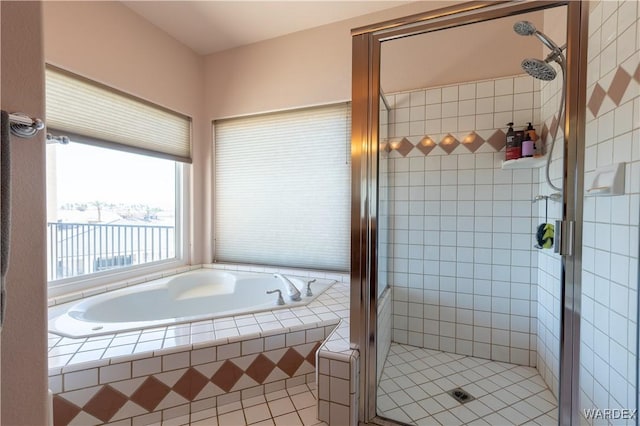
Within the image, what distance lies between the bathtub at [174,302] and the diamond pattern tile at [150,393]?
0.33 meters

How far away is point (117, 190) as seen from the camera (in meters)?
2.27

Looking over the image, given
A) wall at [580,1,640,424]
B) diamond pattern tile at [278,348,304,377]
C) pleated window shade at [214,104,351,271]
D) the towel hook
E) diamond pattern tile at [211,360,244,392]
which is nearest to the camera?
the towel hook

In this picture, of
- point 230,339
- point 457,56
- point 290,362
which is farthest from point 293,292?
point 457,56

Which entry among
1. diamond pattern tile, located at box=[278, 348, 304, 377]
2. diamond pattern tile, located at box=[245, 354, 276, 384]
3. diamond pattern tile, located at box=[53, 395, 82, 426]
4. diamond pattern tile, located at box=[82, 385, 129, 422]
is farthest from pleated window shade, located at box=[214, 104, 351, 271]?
diamond pattern tile, located at box=[53, 395, 82, 426]

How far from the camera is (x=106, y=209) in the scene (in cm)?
220

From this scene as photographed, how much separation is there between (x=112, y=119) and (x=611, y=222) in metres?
2.99

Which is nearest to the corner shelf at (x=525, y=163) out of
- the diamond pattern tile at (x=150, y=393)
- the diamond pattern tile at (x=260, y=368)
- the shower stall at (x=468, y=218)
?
the shower stall at (x=468, y=218)

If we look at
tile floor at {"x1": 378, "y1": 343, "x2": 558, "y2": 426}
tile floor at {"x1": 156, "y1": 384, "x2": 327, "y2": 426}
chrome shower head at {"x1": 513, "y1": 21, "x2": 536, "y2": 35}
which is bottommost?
tile floor at {"x1": 378, "y1": 343, "x2": 558, "y2": 426}

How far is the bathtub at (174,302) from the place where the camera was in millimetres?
1567

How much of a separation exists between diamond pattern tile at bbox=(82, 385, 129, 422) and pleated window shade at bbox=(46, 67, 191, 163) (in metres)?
1.60

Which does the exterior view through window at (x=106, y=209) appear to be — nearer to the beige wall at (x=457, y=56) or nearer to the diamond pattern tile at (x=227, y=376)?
the diamond pattern tile at (x=227, y=376)

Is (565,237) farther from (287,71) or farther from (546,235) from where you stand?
(287,71)

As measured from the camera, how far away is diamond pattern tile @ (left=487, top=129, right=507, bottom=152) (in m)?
1.87

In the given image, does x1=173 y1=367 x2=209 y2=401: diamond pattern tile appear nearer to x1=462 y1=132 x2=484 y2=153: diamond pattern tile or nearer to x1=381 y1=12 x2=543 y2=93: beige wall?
x1=381 y1=12 x2=543 y2=93: beige wall
